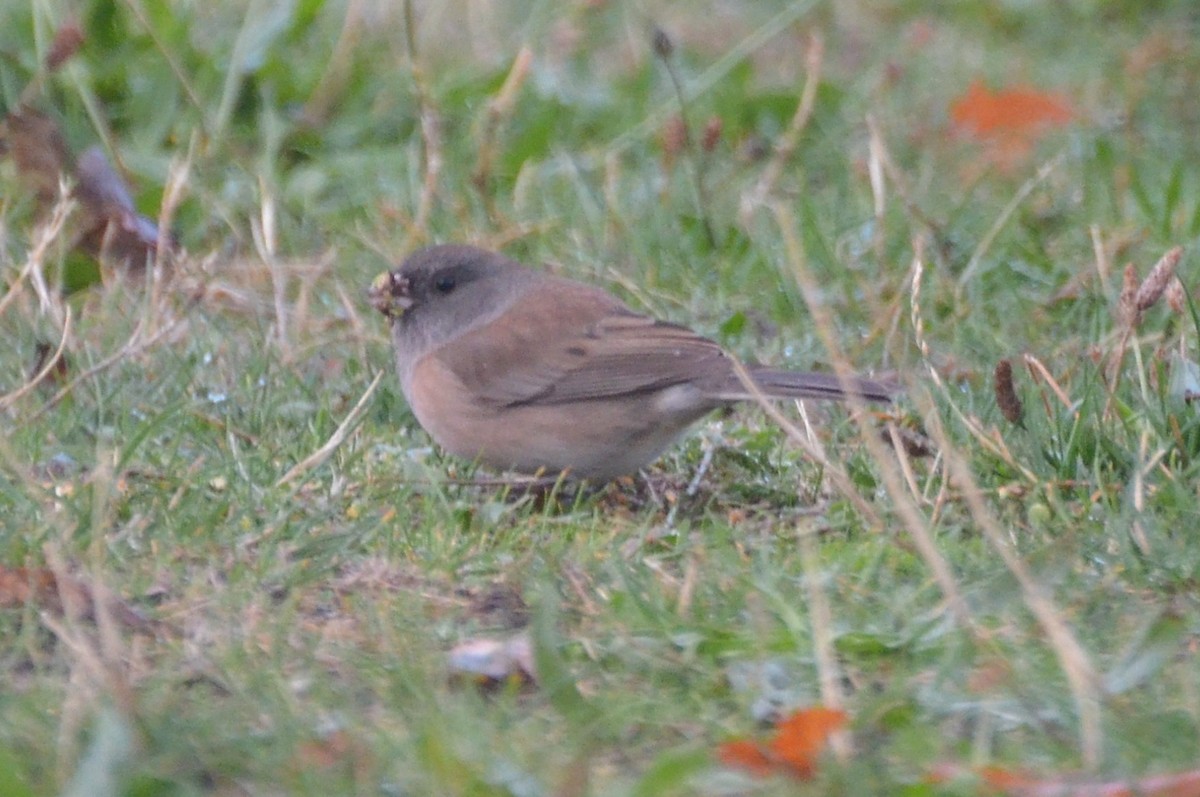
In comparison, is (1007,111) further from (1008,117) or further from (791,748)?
(791,748)

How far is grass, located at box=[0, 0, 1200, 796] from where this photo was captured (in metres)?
2.59

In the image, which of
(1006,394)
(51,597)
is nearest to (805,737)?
(51,597)

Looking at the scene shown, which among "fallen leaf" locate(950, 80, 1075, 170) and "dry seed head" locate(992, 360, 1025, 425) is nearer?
"dry seed head" locate(992, 360, 1025, 425)

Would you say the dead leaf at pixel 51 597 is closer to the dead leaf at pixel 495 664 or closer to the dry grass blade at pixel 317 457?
the dead leaf at pixel 495 664

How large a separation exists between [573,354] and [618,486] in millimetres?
349

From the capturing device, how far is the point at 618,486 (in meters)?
4.40

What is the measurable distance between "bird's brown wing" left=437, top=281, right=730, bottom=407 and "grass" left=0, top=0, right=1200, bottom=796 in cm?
23

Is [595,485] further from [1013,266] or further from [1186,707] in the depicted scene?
[1186,707]

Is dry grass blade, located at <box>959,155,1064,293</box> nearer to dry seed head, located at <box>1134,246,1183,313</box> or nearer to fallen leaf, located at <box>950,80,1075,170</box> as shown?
fallen leaf, located at <box>950,80,1075,170</box>

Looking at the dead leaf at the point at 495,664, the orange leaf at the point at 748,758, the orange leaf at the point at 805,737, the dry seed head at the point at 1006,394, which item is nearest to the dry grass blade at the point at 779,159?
the dry seed head at the point at 1006,394

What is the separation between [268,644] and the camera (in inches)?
115

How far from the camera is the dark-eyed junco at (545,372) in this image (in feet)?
14.0

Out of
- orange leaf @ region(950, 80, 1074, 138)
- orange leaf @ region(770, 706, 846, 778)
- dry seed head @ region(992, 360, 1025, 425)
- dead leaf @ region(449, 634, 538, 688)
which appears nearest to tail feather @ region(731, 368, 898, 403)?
dry seed head @ region(992, 360, 1025, 425)

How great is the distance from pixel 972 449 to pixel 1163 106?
3371 millimetres
